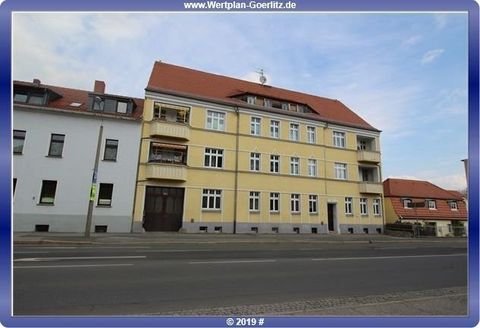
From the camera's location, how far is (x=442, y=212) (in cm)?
3203

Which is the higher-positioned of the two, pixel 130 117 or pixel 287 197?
pixel 130 117

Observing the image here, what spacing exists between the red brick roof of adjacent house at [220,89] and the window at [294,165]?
3968 mm

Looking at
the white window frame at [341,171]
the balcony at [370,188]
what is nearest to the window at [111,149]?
the white window frame at [341,171]

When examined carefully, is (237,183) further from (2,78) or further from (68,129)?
(2,78)

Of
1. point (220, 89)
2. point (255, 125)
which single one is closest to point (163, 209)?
point (255, 125)

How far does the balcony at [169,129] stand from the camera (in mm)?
19344

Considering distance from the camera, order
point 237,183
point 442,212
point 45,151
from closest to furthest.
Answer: point 45,151 → point 237,183 → point 442,212

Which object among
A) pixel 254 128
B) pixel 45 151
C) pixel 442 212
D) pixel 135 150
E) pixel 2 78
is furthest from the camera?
pixel 442 212

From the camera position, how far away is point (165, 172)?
1912 cm

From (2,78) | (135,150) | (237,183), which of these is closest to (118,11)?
(2,78)

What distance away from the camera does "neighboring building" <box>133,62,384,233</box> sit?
19.6m

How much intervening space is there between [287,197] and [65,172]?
15.0 metres

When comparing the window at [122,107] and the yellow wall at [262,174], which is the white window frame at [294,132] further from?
the window at [122,107]

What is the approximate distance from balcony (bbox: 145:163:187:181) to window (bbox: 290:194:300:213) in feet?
27.9
